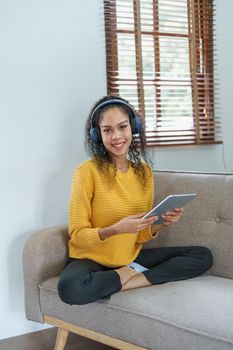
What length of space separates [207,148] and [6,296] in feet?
4.45

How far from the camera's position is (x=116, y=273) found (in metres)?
1.79

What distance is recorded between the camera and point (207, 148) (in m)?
2.89

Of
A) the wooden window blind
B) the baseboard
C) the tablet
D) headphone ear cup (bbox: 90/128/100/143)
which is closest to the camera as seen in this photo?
the tablet

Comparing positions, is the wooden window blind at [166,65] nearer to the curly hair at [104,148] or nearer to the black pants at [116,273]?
the curly hair at [104,148]

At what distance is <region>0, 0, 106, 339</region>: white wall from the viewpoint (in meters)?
2.23

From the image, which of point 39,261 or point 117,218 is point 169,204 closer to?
point 117,218

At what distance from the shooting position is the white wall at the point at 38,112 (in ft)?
7.32

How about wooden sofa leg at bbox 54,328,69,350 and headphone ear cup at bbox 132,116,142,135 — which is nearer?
wooden sofa leg at bbox 54,328,69,350

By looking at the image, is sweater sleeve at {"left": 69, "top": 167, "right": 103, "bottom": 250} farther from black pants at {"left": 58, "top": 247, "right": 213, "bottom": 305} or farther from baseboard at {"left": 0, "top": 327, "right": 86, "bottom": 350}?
baseboard at {"left": 0, "top": 327, "right": 86, "bottom": 350}

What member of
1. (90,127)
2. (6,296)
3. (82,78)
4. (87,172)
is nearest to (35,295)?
(6,296)

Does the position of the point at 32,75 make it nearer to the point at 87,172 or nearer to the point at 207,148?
the point at 87,172

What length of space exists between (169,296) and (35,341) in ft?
2.84

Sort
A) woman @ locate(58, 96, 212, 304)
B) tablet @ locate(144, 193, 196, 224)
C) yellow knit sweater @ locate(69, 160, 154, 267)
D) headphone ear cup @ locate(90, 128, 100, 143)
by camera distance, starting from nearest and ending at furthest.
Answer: tablet @ locate(144, 193, 196, 224)
woman @ locate(58, 96, 212, 304)
yellow knit sweater @ locate(69, 160, 154, 267)
headphone ear cup @ locate(90, 128, 100, 143)

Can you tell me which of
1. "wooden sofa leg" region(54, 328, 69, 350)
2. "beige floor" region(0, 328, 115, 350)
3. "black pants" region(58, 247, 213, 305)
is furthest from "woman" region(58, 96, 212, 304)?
"beige floor" region(0, 328, 115, 350)
